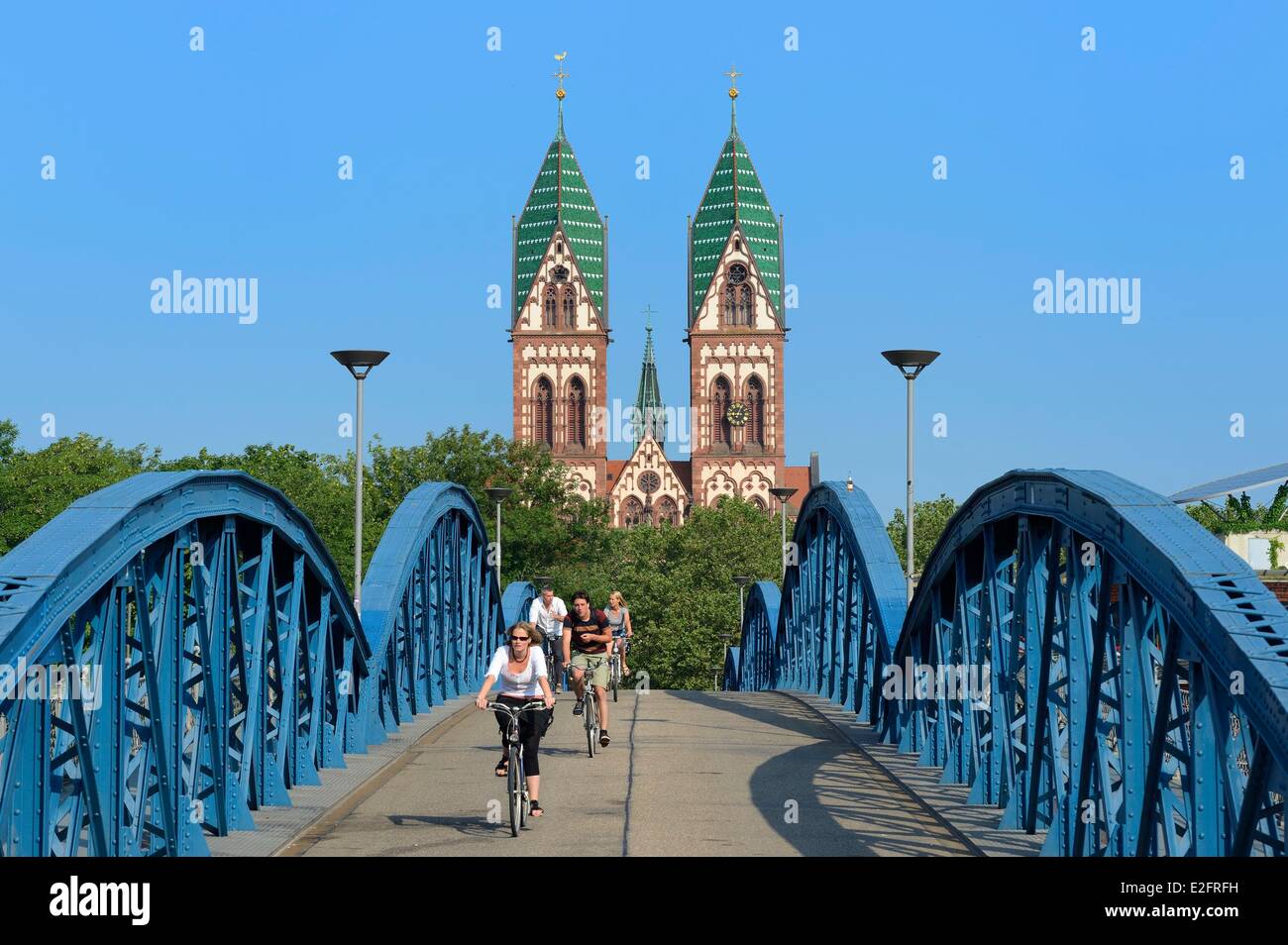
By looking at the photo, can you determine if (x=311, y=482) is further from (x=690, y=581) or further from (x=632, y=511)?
(x=632, y=511)

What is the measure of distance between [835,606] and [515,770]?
13.8 meters

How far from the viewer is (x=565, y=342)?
130 metres

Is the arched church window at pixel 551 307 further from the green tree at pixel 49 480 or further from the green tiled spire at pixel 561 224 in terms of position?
the green tree at pixel 49 480

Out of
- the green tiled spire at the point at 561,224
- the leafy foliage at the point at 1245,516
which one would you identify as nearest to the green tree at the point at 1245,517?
the leafy foliage at the point at 1245,516

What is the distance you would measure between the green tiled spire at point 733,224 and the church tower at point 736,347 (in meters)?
0.07

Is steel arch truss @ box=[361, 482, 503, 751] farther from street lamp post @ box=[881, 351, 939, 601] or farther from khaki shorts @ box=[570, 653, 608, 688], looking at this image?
street lamp post @ box=[881, 351, 939, 601]

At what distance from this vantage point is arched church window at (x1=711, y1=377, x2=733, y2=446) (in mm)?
129500

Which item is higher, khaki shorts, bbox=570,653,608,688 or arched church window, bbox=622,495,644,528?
arched church window, bbox=622,495,644,528

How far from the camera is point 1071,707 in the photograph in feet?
40.2

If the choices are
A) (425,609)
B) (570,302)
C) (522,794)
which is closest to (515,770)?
(522,794)

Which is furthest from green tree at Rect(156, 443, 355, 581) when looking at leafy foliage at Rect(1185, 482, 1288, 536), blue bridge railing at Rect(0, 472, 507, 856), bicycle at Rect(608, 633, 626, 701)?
blue bridge railing at Rect(0, 472, 507, 856)

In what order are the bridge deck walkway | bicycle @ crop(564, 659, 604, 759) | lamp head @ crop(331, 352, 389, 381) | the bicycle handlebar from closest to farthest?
the bridge deck walkway, the bicycle handlebar, bicycle @ crop(564, 659, 604, 759), lamp head @ crop(331, 352, 389, 381)

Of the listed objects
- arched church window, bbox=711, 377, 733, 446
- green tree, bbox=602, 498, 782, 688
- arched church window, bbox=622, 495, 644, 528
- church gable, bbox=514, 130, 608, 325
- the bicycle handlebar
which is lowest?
green tree, bbox=602, 498, 782, 688
